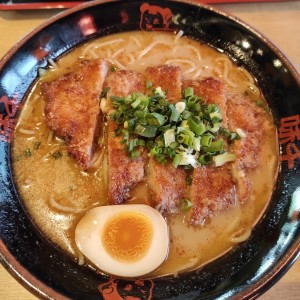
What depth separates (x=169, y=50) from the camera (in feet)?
9.52

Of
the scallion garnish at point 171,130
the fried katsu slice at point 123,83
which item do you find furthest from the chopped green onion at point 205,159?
the fried katsu slice at point 123,83

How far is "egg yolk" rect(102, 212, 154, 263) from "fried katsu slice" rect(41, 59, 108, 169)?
480 mm

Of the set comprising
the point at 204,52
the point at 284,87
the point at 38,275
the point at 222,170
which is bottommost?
the point at 38,275

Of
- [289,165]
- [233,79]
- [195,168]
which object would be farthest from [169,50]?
[289,165]

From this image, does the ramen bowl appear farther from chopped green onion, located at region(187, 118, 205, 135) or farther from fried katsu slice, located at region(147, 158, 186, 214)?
chopped green onion, located at region(187, 118, 205, 135)

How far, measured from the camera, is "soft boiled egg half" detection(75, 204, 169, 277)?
2.04 meters

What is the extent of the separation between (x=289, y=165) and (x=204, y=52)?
1165 millimetres

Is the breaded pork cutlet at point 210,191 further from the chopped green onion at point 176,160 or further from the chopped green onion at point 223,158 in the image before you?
the chopped green onion at point 176,160

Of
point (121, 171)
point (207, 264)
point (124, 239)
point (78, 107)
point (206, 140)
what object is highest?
point (78, 107)

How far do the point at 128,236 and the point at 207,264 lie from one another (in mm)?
529

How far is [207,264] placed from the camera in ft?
7.06

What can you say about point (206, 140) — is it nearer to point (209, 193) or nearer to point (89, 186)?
point (209, 193)

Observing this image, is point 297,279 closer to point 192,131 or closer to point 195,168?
point 195,168

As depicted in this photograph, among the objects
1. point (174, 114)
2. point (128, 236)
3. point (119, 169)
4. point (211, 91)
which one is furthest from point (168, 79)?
point (128, 236)
